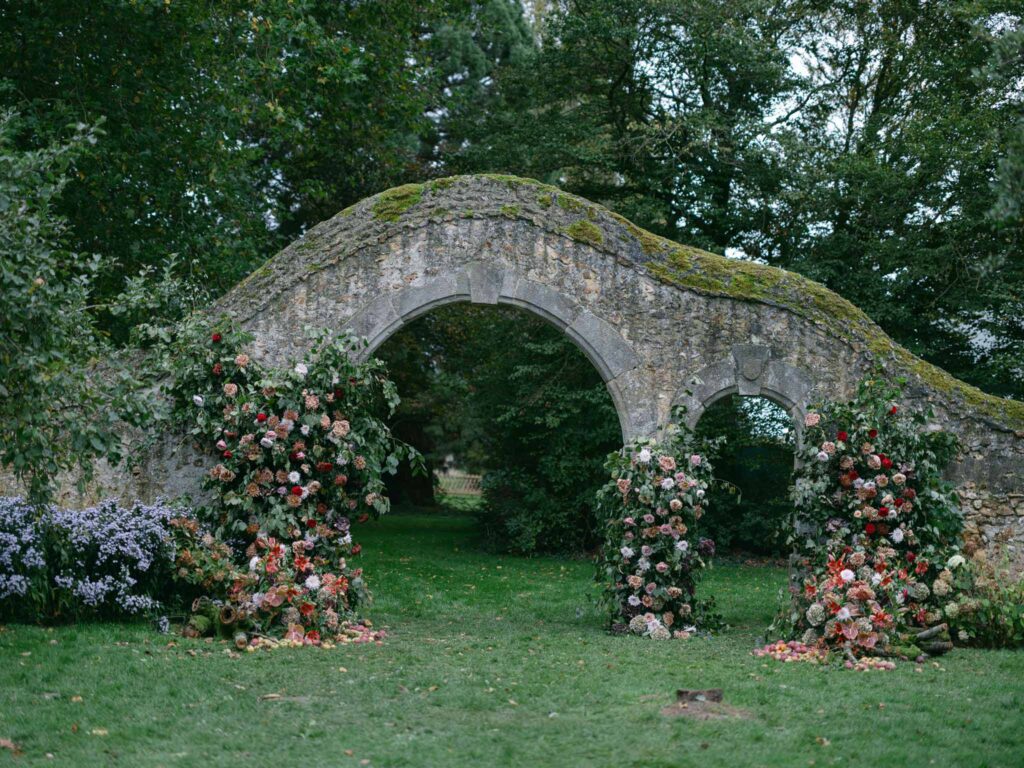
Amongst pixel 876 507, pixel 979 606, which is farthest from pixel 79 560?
pixel 979 606

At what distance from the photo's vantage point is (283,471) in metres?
8.03

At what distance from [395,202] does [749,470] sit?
8.40 meters

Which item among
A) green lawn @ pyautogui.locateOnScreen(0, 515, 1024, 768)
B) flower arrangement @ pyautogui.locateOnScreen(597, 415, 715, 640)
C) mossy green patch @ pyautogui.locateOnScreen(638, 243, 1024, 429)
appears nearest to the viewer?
green lawn @ pyautogui.locateOnScreen(0, 515, 1024, 768)

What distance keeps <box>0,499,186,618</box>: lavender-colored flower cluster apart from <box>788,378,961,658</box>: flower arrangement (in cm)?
461

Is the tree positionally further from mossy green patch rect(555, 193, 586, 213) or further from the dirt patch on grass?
mossy green patch rect(555, 193, 586, 213)

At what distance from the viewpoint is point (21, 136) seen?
11.7 meters

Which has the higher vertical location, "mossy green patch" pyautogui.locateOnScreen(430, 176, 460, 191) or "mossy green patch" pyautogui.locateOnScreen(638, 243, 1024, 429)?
"mossy green patch" pyautogui.locateOnScreen(430, 176, 460, 191)

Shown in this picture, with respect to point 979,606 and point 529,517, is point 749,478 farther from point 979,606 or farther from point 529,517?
point 979,606

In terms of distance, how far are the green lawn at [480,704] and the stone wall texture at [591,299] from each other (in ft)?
7.17

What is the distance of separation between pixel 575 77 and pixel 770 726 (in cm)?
1223

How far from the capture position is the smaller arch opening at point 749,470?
49.2 feet

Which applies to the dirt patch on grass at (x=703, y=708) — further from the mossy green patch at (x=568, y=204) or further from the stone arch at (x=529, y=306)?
the mossy green patch at (x=568, y=204)

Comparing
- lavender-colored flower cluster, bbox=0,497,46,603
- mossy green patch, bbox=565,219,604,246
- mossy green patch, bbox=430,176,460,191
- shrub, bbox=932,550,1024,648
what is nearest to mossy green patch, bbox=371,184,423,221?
mossy green patch, bbox=430,176,460,191

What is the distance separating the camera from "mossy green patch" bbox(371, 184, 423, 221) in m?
9.04
